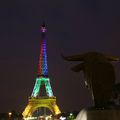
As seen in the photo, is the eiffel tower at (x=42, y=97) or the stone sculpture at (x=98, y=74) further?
the eiffel tower at (x=42, y=97)

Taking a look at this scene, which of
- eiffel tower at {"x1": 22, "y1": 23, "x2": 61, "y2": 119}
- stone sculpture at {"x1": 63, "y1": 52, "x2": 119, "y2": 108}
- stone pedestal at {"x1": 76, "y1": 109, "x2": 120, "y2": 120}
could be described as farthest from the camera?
eiffel tower at {"x1": 22, "y1": 23, "x2": 61, "y2": 119}

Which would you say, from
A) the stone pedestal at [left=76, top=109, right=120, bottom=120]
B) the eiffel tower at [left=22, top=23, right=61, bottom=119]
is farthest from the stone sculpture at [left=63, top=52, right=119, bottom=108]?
the eiffel tower at [left=22, top=23, right=61, bottom=119]

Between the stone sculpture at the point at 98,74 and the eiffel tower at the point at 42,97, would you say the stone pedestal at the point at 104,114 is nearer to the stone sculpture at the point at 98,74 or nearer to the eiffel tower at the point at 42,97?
the stone sculpture at the point at 98,74

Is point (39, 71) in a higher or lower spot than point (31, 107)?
higher

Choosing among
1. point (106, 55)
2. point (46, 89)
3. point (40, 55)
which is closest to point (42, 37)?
point (40, 55)

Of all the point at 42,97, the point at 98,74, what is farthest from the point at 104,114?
the point at 42,97

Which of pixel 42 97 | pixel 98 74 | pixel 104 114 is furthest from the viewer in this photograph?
pixel 42 97

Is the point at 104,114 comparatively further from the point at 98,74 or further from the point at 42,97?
the point at 42,97

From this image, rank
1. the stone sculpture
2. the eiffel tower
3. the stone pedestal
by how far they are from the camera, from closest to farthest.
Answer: the stone pedestal, the stone sculpture, the eiffel tower

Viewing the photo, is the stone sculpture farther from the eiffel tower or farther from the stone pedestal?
the eiffel tower

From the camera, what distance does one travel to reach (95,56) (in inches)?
766

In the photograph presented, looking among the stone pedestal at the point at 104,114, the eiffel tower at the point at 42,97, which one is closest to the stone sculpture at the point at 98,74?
the stone pedestal at the point at 104,114

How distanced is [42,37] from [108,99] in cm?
7926

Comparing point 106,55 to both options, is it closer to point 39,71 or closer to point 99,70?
point 99,70
